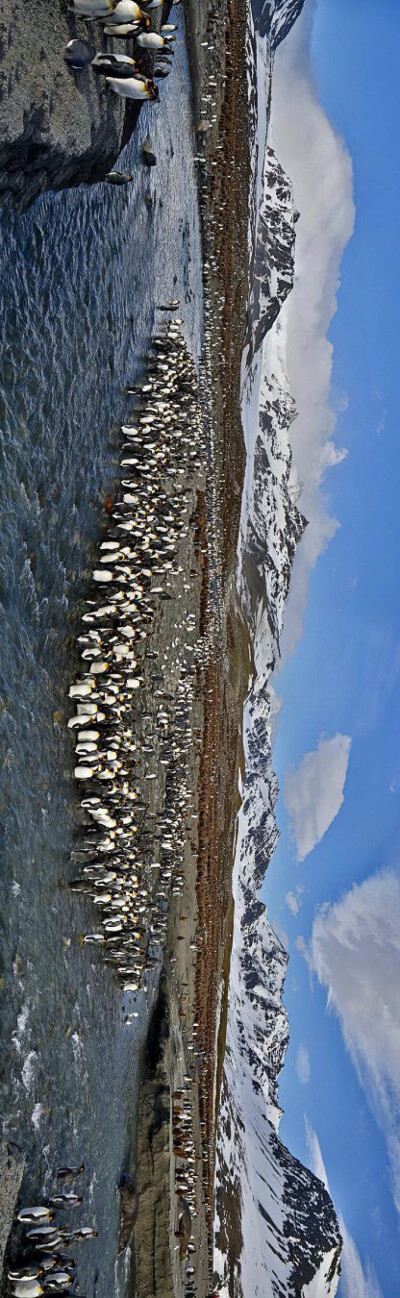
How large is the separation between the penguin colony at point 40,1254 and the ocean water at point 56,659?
34 centimetres

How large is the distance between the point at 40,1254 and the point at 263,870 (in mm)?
46991

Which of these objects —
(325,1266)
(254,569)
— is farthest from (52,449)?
(325,1266)

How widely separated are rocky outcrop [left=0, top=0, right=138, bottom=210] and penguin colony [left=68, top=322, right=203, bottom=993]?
5.54m

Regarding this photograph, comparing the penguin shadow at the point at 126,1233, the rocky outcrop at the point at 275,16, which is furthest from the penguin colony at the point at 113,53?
the rocky outcrop at the point at 275,16

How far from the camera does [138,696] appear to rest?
1753cm

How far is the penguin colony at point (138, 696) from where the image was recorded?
13.4 m

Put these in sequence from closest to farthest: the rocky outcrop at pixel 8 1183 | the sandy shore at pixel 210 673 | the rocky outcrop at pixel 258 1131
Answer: the rocky outcrop at pixel 8 1183 < the sandy shore at pixel 210 673 < the rocky outcrop at pixel 258 1131

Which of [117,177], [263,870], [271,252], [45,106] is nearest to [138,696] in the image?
[117,177]

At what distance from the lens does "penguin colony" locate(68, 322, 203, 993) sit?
13.4 metres

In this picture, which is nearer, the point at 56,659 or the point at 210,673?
the point at 56,659

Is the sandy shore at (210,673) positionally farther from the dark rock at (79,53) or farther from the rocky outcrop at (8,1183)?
the dark rock at (79,53)

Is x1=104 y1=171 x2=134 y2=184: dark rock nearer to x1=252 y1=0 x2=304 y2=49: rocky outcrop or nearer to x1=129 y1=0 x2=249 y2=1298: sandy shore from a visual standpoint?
x1=129 y1=0 x2=249 y2=1298: sandy shore

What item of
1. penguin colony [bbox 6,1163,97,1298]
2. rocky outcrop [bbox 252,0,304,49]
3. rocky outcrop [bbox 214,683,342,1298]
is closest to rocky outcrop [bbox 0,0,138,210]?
penguin colony [bbox 6,1163,97,1298]

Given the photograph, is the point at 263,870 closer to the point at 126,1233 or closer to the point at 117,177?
the point at 126,1233
